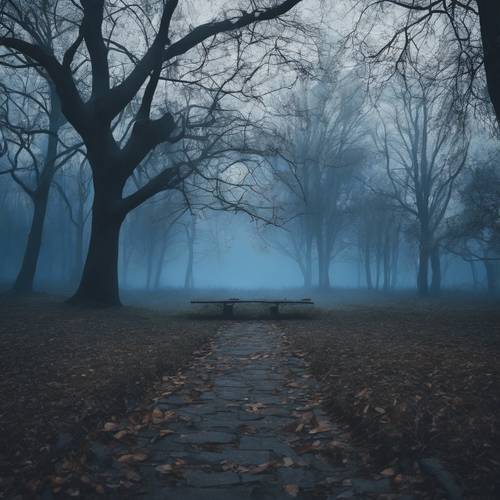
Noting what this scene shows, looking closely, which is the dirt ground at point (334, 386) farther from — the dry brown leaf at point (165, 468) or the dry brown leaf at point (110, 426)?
the dry brown leaf at point (165, 468)

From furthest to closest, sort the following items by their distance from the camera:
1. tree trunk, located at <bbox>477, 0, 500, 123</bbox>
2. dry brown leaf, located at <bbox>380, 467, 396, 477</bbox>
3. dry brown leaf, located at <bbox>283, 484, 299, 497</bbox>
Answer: tree trunk, located at <bbox>477, 0, 500, 123</bbox> < dry brown leaf, located at <bbox>380, 467, 396, 477</bbox> < dry brown leaf, located at <bbox>283, 484, 299, 497</bbox>

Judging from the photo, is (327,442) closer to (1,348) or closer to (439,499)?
(439,499)

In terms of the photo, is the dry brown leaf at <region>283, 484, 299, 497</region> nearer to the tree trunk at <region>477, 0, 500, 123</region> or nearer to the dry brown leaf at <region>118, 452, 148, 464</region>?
the dry brown leaf at <region>118, 452, 148, 464</region>

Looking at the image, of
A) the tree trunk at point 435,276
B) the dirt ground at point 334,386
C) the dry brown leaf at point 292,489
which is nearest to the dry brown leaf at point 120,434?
the dirt ground at point 334,386

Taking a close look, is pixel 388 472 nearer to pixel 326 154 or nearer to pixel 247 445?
pixel 247 445

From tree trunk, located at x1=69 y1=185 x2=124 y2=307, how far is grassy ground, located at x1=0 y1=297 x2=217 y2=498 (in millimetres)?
2469

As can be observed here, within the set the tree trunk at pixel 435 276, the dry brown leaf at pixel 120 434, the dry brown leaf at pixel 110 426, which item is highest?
the tree trunk at pixel 435 276

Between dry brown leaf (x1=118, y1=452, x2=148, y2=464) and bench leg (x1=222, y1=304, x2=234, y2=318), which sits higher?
bench leg (x1=222, y1=304, x2=234, y2=318)

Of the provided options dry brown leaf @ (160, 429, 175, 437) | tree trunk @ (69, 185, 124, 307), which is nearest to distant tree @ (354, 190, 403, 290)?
tree trunk @ (69, 185, 124, 307)

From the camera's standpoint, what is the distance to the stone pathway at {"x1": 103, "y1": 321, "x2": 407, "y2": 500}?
2.63 meters

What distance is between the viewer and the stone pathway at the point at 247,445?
2.63 m

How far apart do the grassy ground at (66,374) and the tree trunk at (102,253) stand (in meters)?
2.47

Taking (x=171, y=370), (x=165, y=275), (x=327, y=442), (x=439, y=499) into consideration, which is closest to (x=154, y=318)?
(x=171, y=370)

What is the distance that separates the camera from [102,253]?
41.3 ft
